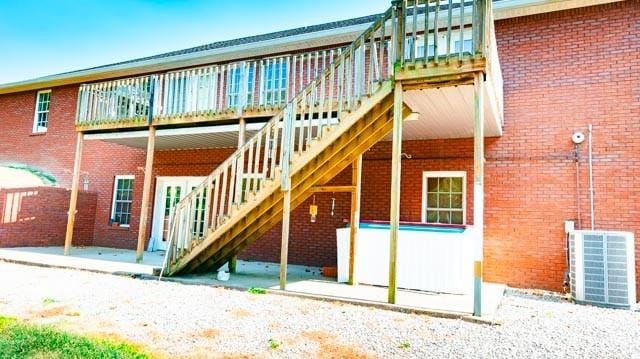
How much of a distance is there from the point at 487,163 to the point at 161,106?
7441 mm

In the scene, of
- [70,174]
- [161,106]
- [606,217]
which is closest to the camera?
[606,217]

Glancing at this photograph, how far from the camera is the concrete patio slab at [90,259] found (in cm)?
850

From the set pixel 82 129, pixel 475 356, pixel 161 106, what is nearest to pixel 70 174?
pixel 82 129

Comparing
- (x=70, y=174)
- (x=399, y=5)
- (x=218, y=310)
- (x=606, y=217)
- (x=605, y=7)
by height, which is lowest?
(x=218, y=310)

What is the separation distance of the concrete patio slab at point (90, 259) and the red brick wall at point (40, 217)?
0.61 meters

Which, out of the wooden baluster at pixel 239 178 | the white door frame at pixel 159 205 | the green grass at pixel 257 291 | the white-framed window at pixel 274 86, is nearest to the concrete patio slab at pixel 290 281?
the green grass at pixel 257 291

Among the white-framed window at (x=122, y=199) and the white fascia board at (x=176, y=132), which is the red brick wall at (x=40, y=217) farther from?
the white fascia board at (x=176, y=132)

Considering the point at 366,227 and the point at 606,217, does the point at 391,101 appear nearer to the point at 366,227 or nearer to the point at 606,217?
the point at 366,227

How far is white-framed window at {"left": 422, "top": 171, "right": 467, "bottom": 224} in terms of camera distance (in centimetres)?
893

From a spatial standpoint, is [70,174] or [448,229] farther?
[70,174]

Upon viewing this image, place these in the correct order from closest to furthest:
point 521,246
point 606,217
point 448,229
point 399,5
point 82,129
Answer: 1. point 399,5
2. point 448,229
3. point 606,217
4. point 521,246
5. point 82,129

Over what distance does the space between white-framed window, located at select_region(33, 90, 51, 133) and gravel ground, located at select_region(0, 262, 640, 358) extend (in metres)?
10.3

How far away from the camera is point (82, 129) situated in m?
10.8

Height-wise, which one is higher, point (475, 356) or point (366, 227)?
point (366, 227)
